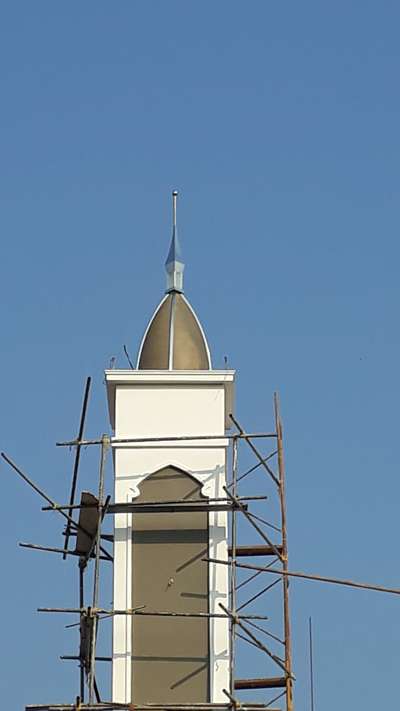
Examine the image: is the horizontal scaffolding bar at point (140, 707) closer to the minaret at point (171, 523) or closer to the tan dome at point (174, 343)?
the minaret at point (171, 523)

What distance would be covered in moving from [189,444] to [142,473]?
2.68ft

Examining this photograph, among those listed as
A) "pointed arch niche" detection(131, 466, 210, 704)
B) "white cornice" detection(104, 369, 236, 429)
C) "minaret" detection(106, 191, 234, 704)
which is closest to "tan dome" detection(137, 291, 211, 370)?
"minaret" detection(106, 191, 234, 704)

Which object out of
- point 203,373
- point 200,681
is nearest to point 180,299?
point 203,373

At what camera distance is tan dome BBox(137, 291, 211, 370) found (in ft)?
88.5

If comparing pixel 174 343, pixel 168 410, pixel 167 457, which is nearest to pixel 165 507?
pixel 167 457

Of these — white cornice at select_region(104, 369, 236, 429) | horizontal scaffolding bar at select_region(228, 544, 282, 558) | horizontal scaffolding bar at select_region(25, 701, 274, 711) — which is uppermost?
white cornice at select_region(104, 369, 236, 429)

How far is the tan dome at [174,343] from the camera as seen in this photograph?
88.5 feet

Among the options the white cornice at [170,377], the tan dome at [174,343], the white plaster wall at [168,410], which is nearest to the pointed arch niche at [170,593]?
the white plaster wall at [168,410]

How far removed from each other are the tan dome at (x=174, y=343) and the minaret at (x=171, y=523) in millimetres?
22

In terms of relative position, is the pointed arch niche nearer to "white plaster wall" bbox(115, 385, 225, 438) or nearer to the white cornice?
"white plaster wall" bbox(115, 385, 225, 438)

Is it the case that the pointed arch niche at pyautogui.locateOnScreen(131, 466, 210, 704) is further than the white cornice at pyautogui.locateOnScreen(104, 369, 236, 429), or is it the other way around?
the white cornice at pyautogui.locateOnScreen(104, 369, 236, 429)

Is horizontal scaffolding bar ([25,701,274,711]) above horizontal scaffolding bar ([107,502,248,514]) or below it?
below

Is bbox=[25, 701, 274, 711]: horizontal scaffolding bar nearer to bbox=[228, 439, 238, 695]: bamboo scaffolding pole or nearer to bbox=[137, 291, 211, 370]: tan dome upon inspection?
bbox=[228, 439, 238, 695]: bamboo scaffolding pole

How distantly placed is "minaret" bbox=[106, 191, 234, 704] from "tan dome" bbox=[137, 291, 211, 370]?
2cm
